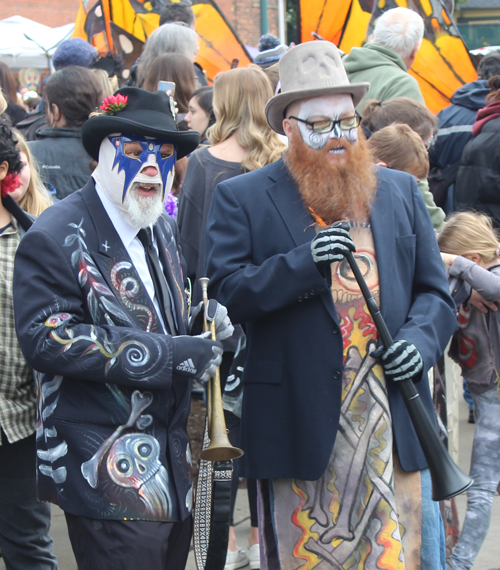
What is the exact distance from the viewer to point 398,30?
530cm

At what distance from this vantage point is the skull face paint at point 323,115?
→ 2.84m

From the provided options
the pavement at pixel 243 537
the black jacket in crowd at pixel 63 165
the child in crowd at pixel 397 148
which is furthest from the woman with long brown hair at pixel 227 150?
the pavement at pixel 243 537

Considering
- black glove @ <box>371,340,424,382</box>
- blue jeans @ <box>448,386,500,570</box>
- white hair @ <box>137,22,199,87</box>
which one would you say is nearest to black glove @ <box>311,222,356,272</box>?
black glove @ <box>371,340,424,382</box>

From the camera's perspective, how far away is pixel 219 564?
2.49m

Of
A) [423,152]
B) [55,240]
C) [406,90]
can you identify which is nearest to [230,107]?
[423,152]

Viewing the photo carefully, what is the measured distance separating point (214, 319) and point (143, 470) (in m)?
0.52

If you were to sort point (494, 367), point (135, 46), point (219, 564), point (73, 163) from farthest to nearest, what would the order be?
point (135, 46) < point (73, 163) < point (494, 367) < point (219, 564)

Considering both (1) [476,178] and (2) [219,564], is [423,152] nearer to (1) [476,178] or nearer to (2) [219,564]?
(1) [476,178]

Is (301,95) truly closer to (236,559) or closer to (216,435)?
(216,435)

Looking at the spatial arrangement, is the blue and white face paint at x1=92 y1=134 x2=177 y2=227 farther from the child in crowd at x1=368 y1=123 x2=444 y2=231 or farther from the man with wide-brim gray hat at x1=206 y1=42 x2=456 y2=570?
the child in crowd at x1=368 y1=123 x2=444 y2=231

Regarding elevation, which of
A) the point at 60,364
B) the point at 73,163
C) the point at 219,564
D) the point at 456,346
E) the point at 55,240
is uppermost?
the point at 55,240

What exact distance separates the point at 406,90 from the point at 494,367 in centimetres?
203

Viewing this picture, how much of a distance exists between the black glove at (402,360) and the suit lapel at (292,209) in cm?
29

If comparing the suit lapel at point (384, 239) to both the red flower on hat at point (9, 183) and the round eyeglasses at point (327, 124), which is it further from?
the red flower on hat at point (9, 183)
